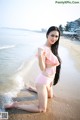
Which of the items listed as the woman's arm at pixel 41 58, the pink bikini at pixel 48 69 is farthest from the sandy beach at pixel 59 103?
the woman's arm at pixel 41 58

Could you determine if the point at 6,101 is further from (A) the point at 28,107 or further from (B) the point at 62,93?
(B) the point at 62,93

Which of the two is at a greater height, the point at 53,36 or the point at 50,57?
the point at 53,36

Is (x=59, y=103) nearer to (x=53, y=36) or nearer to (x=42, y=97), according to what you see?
(x=42, y=97)

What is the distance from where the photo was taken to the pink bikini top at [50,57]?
11.1 ft

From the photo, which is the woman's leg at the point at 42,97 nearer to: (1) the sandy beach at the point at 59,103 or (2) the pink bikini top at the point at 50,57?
(1) the sandy beach at the point at 59,103

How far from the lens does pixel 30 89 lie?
4.19 m

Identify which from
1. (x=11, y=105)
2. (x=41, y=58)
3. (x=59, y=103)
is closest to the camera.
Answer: (x=41, y=58)

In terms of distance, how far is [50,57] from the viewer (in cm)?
342

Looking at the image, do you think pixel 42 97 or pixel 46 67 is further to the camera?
pixel 46 67

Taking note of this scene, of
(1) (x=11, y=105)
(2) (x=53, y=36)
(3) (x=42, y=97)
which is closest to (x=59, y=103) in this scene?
(3) (x=42, y=97)

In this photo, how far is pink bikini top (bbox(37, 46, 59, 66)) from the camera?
3371mm

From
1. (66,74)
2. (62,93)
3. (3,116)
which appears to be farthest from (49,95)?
(66,74)

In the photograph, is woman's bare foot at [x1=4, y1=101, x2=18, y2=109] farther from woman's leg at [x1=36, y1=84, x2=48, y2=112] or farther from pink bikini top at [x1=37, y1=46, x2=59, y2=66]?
pink bikini top at [x1=37, y1=46, x2=59, y2=66]

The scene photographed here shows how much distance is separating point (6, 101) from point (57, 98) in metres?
0.87
